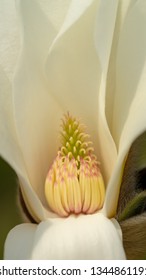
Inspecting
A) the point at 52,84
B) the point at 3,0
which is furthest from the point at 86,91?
the point at 3,0

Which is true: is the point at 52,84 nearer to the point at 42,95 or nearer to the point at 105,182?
the point at 42,95

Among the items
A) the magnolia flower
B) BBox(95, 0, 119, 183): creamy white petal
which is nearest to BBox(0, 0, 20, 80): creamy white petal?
the magnolia flower

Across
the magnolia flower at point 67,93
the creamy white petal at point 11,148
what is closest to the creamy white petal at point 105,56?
the magnolia flower at point 67,93

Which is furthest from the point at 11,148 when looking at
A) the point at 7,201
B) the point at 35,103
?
the point at 7,201

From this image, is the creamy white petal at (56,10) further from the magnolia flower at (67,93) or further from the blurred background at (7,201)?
the blurred background at (7,201)

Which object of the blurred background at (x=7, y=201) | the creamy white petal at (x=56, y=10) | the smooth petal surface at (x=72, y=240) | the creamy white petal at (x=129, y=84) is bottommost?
the blurred background at (x=7, y=201)

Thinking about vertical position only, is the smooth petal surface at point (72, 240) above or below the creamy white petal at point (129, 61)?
below

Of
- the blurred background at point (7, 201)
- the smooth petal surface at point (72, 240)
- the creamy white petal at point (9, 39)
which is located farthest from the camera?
the blurred background at point (7, 201)
